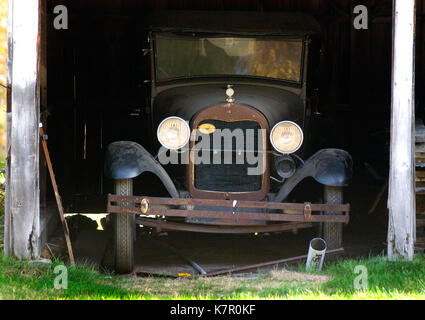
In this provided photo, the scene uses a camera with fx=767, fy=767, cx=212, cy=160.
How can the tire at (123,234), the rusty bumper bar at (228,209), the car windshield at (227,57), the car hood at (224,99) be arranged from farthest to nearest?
the car windshield at (227,57), the car hood at (224,99), the tire at (123,234), the rusty bumper bar at (228,209)

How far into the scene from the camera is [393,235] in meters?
6.33

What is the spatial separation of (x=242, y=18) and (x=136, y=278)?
294 centimetres

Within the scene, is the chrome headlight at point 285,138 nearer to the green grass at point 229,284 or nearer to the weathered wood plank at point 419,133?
the green grass at point 229,284

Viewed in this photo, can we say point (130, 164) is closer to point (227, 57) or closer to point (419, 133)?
point (227, 57)

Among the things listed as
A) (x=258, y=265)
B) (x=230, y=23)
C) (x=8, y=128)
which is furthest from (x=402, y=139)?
(x=8, y=128)

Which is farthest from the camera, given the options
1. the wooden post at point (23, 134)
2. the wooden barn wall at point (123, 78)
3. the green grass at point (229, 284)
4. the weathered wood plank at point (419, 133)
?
the wooden barn wall at point (123, 78)

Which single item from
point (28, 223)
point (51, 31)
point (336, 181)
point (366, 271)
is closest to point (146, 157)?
point (28, 223)

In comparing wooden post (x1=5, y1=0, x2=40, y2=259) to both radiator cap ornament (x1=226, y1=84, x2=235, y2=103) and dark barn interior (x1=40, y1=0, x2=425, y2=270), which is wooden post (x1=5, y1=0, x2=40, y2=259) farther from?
dark barn interior (x1=40, y1=0, x2=425, y2=270)

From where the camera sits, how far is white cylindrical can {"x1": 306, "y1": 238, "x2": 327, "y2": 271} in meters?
6.31

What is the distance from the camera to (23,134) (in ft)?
20.0

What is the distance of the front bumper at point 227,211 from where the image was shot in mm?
6191

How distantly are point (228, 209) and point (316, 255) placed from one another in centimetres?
82

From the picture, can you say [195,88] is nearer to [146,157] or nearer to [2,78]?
[146,157]

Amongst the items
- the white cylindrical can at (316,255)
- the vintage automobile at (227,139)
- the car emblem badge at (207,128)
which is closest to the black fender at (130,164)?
the vintage automobile at (227,139)
